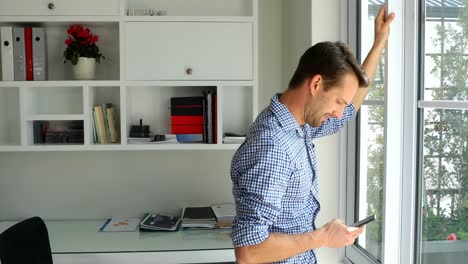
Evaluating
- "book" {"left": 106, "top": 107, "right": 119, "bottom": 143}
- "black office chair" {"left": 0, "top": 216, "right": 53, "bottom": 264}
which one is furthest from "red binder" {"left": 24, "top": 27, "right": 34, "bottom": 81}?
"black office chair" {"left": 0, "top": 216, "right": 53, "bottom": 264}

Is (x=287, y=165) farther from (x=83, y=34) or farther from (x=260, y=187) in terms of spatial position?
(x=83, y=34)

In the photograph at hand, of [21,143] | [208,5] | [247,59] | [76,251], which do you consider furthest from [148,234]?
[208,5]

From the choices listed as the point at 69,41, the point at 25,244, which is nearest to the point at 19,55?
the point at 69,41

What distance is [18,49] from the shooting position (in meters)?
2.84

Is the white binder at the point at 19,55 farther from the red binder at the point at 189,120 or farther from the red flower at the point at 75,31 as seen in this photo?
the red binder at the point at 189,120

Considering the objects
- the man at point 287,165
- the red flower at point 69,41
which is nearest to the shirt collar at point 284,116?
the man at point 287,165

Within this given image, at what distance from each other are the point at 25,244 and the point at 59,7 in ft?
4.34

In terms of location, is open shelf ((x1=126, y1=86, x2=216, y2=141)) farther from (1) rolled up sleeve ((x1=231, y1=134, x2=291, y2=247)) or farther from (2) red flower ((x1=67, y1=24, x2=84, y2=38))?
(1) rolled up sleeve ((x1=231, y1=134, x2=291, y2=247))

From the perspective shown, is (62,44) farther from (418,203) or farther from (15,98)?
(418,203)

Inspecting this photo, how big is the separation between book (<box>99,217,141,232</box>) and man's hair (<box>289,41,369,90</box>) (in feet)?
5.52

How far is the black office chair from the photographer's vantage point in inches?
80.1

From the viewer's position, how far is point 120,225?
9.68 ft

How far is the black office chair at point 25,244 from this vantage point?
6.68 ft

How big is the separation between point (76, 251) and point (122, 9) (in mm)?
1318
